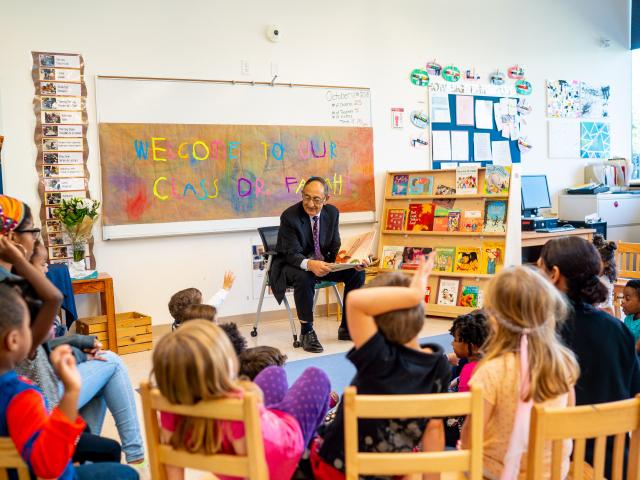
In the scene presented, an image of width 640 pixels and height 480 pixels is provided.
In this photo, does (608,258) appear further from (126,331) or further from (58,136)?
(58,136)

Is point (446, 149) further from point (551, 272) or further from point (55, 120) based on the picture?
point (551, 272)

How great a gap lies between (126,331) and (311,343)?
1.28 meters

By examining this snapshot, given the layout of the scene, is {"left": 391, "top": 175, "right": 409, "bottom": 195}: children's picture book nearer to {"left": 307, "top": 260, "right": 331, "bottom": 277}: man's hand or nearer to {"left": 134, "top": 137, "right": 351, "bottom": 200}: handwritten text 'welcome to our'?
{"left": 134, "top": 137, "right": 351, "bottom": 200}: handwritten text 'welcome to our'

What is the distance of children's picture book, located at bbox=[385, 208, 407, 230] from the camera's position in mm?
5785

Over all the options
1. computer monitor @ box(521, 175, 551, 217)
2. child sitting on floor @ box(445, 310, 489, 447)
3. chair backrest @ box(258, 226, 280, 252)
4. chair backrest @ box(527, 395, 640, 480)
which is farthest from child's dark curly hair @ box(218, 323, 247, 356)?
computer monitor @ box(521, 175, 551, 217)

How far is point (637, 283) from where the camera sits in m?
2.76

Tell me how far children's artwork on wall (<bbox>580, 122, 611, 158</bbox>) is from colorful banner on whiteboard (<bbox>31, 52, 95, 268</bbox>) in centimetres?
522

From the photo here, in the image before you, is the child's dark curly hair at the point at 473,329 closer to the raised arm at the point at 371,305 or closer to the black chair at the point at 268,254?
the raised arm at the point at 371,305

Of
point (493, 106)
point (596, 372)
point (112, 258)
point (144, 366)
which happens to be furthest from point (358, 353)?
point (493, 106)

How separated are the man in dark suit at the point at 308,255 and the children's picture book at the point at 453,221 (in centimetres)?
117

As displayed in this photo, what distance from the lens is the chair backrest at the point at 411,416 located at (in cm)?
131

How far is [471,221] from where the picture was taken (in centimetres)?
540

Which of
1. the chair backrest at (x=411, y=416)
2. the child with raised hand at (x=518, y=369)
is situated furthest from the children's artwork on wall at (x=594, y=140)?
the chair backrest at (x=411, y=416)

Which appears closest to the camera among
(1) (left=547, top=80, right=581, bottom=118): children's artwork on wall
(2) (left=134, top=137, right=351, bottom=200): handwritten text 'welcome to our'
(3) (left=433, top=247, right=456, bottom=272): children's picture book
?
(2) (left=134, top=137, right=351, bottom=200): handwritten text 'welcome to our'
